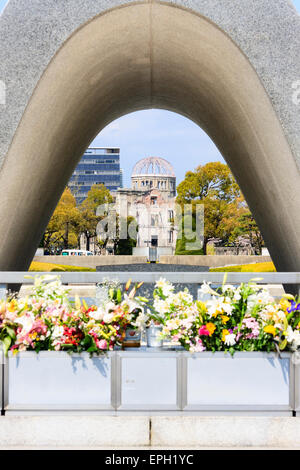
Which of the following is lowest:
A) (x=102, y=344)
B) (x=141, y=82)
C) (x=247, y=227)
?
(x=102, y=344)

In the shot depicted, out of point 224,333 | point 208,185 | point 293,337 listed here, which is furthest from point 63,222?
point 293,337

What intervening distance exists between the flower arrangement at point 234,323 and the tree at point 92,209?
4135 centimetres

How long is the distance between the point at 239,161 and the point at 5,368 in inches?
212

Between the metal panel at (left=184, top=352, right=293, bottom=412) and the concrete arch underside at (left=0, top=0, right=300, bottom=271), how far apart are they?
2761mm

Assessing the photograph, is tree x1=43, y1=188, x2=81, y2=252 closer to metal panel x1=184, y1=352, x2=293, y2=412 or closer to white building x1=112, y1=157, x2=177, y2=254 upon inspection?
white building x1=112, y1=157, x2=177, y2=254

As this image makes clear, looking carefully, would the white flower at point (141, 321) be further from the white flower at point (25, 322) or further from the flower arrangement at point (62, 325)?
the white flower at point (25, 322)

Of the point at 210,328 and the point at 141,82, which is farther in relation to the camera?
the point at 141,82

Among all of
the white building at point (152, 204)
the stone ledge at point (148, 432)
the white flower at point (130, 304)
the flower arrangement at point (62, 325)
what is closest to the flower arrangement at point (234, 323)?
the white flower at point (130, 304)

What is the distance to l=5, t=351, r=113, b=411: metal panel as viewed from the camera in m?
4.88

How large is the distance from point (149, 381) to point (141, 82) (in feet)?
18.7

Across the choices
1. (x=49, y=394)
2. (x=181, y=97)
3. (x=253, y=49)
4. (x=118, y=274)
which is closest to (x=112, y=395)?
(x=49, y=394)

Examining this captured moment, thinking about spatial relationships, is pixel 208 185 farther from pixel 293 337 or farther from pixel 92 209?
pixel 293 337

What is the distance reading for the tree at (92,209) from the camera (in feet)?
153

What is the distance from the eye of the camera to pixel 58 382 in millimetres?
4902
